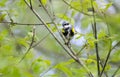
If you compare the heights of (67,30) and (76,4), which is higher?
(76,4)

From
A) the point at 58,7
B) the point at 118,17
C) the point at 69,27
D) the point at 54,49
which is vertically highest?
the point at 118,17

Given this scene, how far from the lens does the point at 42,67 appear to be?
133 cm

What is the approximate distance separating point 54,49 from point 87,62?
151cm

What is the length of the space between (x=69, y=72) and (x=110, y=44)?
211mm

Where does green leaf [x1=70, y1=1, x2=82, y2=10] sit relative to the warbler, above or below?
above

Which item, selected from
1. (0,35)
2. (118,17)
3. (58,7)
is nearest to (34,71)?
(0,35)

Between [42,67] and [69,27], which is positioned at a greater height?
[69,27]

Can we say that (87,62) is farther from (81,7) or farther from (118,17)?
(118,17)

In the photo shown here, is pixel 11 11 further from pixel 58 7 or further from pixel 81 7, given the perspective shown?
pixel 58 7

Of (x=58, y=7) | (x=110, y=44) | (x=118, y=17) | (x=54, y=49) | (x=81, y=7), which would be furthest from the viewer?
(x=54, y=49)

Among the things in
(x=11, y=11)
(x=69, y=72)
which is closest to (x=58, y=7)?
(x=11, y=11)

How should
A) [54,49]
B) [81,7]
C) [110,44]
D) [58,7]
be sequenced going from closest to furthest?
[110,44], [81,7], [58,7], [54,49]

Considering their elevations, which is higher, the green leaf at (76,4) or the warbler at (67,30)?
the green leaf at (76,4)

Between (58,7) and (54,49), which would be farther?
(54,49)
